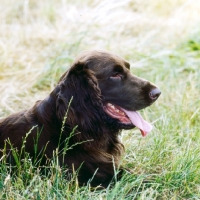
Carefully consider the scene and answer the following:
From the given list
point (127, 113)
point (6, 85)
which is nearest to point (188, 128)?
point (127, 113)

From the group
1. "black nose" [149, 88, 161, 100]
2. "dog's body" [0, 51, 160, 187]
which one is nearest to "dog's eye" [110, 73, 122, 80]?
"dog's body" [0, 51, 160, 187]

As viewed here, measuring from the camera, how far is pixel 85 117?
361 cm

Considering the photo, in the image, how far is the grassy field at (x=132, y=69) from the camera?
349cm

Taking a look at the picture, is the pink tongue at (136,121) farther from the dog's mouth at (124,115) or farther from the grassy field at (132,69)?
the grassy field at (132,69)

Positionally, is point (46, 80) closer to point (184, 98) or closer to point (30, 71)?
point (30, 71)

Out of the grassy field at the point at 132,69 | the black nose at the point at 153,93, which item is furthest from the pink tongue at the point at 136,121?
the grassy field at the point at 132,69

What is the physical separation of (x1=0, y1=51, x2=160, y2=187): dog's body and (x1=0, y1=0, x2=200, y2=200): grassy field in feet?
0.55

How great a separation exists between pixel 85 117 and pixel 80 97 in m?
0.14

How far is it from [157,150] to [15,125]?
1125 mm

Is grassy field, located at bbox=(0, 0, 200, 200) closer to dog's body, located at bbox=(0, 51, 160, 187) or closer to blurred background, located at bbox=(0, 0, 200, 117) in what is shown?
blurred background, located at bbox=(0, 0, 200, 117)

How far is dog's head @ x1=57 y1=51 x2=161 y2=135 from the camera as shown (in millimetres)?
3605

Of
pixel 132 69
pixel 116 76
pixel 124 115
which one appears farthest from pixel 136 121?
pixel 132 69

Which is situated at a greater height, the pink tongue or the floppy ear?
the floppy ear

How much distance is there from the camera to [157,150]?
161 inches
